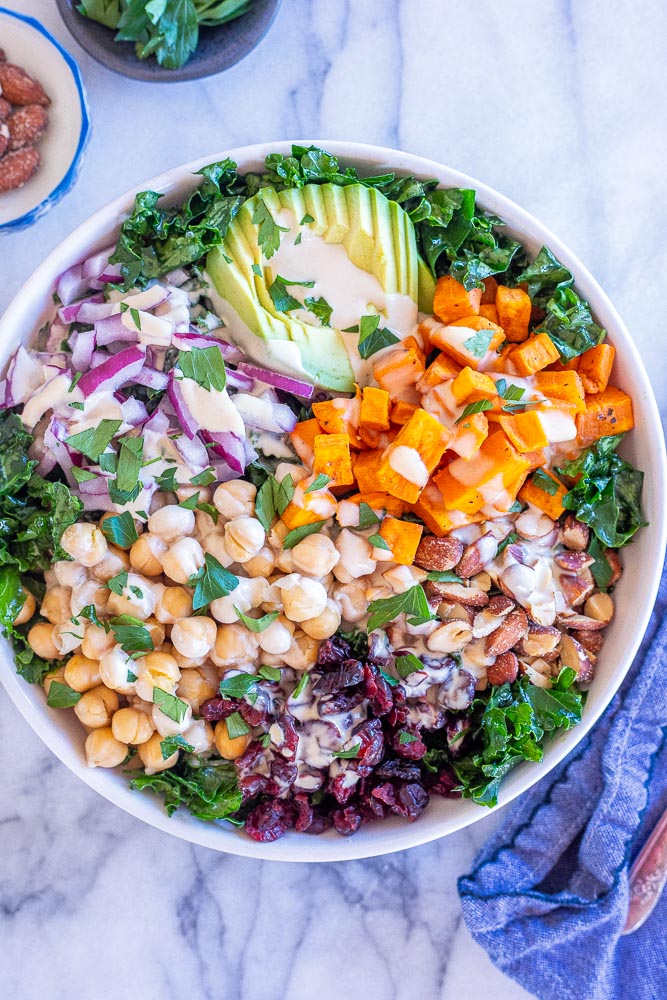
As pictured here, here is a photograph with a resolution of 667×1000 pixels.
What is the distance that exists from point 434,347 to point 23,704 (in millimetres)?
1455

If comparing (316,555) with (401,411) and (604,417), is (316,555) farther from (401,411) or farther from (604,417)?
(604,417)

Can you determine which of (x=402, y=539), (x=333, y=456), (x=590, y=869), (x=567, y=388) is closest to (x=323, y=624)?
(x=402, y=539)

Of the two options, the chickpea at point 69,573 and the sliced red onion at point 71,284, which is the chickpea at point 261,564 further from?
the sliced red onion at point 71,284

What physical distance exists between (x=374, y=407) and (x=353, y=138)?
1.00 metres

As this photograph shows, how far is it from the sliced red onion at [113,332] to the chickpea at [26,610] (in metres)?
0.70

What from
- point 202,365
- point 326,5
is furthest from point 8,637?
point 326,5

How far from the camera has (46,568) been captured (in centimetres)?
256

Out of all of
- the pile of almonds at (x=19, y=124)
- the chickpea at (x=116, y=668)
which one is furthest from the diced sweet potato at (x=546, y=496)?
the pile of almonds at (x=19, y=124)

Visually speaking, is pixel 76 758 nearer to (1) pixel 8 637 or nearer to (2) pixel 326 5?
(1) pixel 8 637

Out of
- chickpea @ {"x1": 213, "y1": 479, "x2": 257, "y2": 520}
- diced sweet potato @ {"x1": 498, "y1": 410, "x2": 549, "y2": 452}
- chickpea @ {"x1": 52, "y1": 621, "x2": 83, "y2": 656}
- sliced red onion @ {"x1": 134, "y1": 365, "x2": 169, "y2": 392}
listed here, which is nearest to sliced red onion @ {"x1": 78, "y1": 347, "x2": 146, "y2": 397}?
sliced red onion @ {"x1": 134, "y1": 365, "x2": 169, "y2": 392}

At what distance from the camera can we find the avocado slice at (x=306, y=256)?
2.51 metres

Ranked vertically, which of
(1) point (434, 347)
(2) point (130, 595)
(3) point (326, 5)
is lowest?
(2) point (130, 595)

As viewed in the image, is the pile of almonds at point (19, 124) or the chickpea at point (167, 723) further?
the pile of almonds at point (19, 124)

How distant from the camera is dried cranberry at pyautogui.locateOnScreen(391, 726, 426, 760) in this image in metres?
2.46
